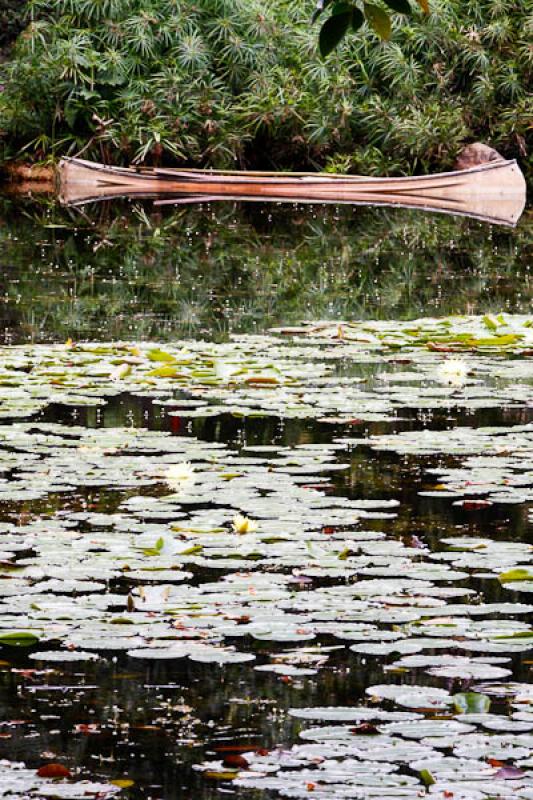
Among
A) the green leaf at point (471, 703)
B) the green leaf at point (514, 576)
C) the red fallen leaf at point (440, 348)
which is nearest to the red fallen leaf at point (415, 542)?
the green leaf at point (514, 576)

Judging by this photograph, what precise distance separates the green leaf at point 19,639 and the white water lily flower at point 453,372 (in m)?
3.20

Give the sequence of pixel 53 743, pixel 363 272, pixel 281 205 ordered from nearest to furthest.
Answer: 1. pixel 53 743
2. pixel 363 272
3. pixel 281 205

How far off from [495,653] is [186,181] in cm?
1603

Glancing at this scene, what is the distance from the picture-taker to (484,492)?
4.23 meters

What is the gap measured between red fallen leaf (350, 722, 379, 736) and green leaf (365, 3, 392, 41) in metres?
1.10

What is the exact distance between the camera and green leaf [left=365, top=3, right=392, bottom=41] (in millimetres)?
2479

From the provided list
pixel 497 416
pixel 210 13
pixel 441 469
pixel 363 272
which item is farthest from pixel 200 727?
pixel 210 13

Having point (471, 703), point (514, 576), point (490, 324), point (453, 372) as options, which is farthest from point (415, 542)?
point (490, 324)

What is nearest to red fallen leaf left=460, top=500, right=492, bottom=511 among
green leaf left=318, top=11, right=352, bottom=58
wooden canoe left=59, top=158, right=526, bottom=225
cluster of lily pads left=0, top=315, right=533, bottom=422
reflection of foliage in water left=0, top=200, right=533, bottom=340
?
cluster of lily pads left=0, top=315, right=533, bottom=422

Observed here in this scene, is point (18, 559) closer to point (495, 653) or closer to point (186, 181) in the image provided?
point (495, 653)

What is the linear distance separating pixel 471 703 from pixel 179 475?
172 centimetres

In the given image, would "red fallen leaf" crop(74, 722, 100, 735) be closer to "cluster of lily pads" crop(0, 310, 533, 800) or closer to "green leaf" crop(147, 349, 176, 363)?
"cluster of lily pads" crop(0, 310, 533, 800)

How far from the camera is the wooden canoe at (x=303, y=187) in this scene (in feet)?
57.8

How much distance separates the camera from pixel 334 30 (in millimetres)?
2510
